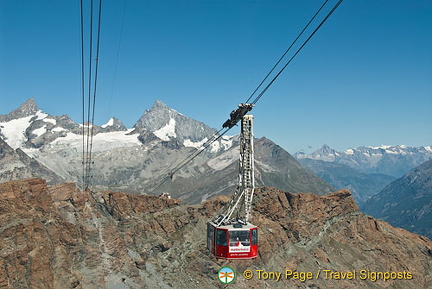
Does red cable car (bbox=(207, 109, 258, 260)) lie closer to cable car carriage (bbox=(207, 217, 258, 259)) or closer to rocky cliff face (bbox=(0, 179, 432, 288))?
cable car carriage (bbox=(207, 217, 258, 259))

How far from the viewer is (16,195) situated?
9638 centimetres

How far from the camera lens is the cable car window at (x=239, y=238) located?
144 feet

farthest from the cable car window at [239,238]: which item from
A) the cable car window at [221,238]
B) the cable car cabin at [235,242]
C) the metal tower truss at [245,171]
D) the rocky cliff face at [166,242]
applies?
the rocky cliff face at [166,242]

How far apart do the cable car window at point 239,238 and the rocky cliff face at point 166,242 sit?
58.1 m

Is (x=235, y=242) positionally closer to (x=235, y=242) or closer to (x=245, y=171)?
(x=235, y=242)

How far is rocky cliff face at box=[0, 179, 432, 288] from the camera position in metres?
91.8

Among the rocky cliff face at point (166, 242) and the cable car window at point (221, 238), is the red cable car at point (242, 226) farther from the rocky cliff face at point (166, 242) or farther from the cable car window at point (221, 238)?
the rocky cliff face at point (166, 242)

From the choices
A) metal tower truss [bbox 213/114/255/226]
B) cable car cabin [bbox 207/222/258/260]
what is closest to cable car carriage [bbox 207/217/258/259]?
cable car cabin [bbox 207/222/258/260]

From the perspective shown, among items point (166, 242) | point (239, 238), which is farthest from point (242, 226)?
point (166, 242)

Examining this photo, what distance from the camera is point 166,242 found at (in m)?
124

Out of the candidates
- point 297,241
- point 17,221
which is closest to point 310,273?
point 297,241

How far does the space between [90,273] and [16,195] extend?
82.6ft

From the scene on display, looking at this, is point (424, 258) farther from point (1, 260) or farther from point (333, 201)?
Answer: point (1, 260)

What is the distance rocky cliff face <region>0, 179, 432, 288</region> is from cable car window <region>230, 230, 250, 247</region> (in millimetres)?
58140
